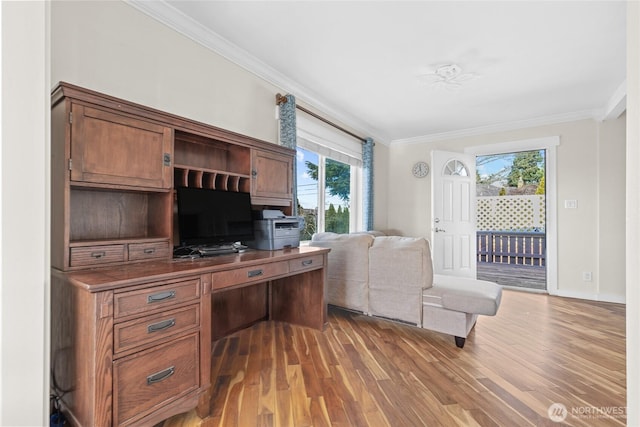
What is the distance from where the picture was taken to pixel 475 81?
3082mm

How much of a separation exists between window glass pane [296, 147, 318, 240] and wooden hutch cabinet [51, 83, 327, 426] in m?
1.53

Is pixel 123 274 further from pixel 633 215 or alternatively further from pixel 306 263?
pixel 633 215

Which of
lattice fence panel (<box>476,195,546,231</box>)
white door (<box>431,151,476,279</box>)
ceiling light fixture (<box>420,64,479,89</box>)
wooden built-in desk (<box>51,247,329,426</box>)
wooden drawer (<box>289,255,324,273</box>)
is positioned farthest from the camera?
lattice fence panel (<box>476,195,546,231</box>)

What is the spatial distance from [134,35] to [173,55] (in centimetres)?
26

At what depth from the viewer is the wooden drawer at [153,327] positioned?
4.08ft

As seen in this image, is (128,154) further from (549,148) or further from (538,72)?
(549,148)

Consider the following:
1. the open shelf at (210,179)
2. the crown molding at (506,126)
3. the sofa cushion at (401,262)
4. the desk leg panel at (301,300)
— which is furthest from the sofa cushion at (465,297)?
the crown molding at (506,126)

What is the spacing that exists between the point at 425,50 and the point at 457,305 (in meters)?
2.13

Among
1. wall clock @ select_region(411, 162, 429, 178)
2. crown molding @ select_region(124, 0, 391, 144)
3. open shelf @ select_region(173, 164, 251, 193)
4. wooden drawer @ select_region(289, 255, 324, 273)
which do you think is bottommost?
wooden drawer @ select_region(289, 255, 324, 273)

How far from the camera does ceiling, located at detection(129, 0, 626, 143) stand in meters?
2.04

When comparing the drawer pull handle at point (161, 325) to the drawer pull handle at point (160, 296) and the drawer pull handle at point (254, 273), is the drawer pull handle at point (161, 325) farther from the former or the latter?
the drawer pull handle at point (254, 273)

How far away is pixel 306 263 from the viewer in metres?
2.41

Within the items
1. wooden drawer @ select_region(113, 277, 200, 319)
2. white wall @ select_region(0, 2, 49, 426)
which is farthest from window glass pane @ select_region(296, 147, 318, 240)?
white wall @ select_region(0, 2, 49, 426)

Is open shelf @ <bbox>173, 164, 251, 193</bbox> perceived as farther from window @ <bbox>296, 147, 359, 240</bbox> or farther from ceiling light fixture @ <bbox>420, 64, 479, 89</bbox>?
ceiling light fixture @ <bbox>420, 64, 479, 89</bbox>
